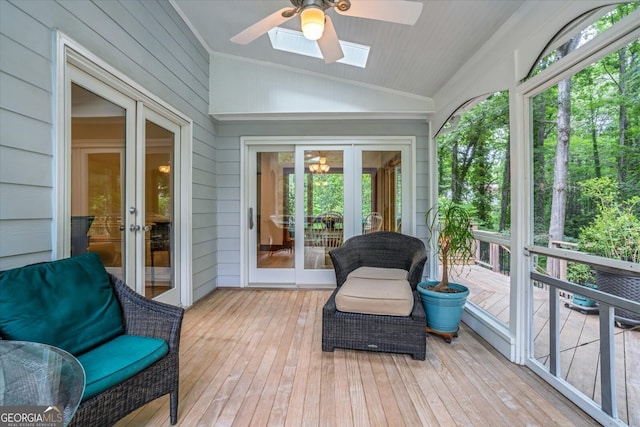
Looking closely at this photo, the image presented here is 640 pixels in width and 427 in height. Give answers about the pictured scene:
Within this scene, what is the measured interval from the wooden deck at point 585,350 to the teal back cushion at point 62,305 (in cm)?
274

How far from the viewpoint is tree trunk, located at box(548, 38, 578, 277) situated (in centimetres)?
179

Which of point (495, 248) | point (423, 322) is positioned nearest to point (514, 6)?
point (495, 248)

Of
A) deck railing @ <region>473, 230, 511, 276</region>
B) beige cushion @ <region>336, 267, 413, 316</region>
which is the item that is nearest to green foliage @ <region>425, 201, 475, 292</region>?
deck railing @ <region>473, 230, 511, 276</region>

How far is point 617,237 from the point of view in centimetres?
149

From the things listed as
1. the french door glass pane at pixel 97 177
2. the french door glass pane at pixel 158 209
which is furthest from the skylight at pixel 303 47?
the french door glass pane at pixel 97 177

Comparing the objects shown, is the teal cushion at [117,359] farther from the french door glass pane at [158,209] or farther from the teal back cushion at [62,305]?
the french door glass pane at [158,209]

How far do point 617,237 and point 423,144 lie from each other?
2.69 metres

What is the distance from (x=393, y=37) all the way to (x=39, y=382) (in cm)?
312

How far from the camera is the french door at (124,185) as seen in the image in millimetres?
1950

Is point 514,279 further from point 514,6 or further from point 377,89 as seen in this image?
point 377,89

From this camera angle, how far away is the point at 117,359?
4.31 feet

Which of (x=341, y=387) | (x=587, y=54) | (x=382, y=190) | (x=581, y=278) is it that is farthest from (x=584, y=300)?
(x=382, y=190)

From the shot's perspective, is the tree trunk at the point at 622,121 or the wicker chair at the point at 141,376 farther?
the tree trunk at the point at 622,121

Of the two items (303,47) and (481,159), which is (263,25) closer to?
(303,47)
